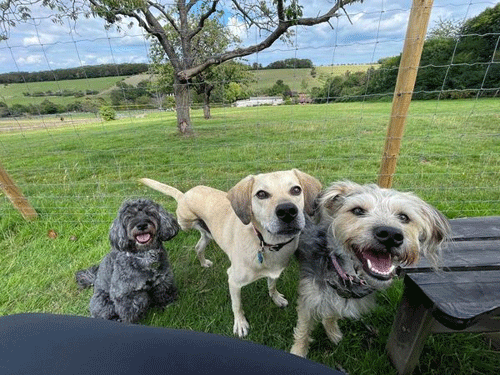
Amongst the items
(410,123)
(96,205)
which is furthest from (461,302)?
(410,123)

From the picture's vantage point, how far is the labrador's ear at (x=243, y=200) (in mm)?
2006

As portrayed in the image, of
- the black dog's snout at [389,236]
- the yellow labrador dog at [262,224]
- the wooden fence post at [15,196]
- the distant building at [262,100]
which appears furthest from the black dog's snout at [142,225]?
the wooden fence post at [15,196]

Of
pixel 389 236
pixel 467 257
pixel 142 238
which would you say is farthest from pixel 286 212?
pixel 142 238

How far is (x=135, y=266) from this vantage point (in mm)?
2453

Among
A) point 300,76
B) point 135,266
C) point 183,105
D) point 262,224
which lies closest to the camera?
point 262,224

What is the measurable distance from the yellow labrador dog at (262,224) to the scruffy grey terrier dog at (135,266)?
537 mm

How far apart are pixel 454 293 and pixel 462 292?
0.05 metres

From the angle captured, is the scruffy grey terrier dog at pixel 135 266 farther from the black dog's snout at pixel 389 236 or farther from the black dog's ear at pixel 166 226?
the black dog's snout at pixel 389 236

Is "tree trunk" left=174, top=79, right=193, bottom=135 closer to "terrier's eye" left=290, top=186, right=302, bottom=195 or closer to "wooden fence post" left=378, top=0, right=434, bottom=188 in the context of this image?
"wooden fence post" left=378, top=0, right=434, bottom=188

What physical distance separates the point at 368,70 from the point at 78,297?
4.21 meters

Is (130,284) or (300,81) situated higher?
(300,81)

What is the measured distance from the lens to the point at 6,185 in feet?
12.3

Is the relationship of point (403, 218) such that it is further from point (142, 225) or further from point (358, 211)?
point (142, 225)

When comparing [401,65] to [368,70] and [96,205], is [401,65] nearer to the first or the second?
[368,70]
